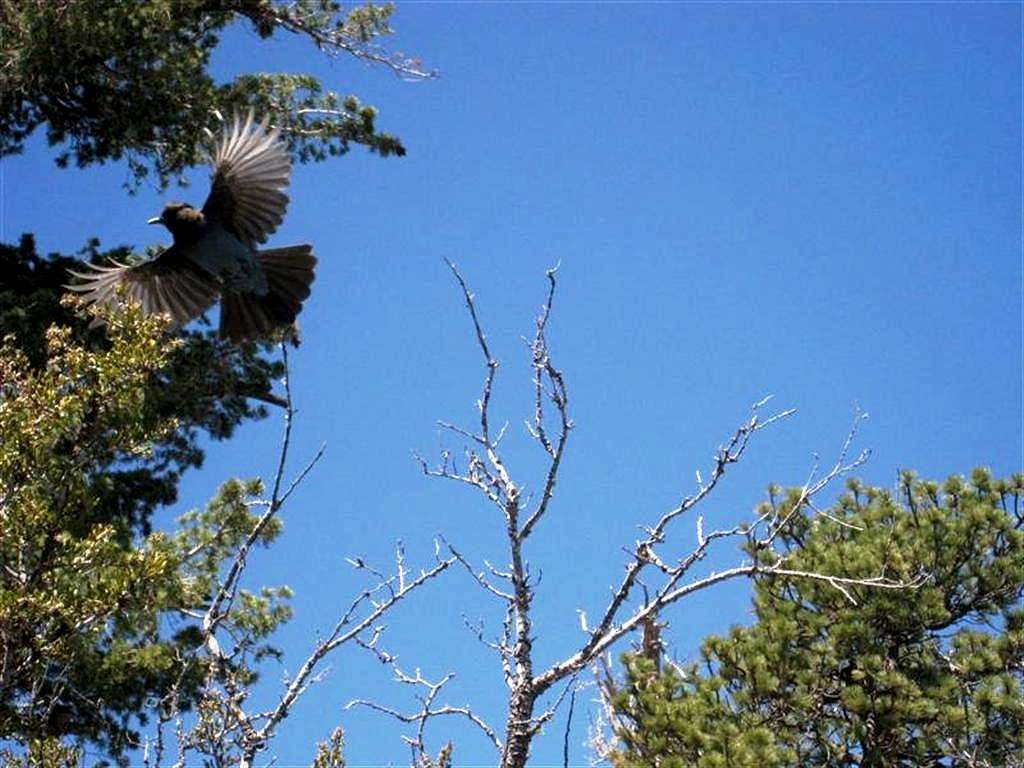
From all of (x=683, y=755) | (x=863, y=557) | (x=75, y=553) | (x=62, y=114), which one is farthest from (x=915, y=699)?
(x=62, y=114)

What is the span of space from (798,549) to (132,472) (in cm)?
531

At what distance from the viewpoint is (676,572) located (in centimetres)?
421

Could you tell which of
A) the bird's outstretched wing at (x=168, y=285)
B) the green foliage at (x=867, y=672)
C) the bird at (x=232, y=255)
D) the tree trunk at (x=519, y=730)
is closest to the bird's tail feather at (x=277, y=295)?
the bird at (x=232, y=255)

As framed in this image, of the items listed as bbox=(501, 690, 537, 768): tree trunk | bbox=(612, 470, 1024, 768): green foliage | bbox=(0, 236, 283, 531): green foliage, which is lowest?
bbox=(501, 690, 537, 768): tree trunk

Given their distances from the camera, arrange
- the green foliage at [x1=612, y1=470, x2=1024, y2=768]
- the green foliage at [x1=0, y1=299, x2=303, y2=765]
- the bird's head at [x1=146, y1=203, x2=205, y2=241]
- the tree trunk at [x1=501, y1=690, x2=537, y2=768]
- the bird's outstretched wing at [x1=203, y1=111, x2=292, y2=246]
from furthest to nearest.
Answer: the bird's outstretched wing at [x1=203, y1=111, x2=292, y2=246] → the bird's head at [x1=146, y1=203, x2=205, y2=241] → the green foliage at [x1=612, y1=470, x2=1024, y2=768] → the green foliage at [x1=0, y1=299, x2=303, y2=765] → the tree trunk at [x1=501, y1=690, x2=537, y2=768]

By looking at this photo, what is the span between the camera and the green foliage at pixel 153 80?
10297mm

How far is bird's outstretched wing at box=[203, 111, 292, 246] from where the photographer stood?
945 cm

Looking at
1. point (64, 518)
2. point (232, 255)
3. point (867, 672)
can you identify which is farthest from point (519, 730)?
point (232, 255)

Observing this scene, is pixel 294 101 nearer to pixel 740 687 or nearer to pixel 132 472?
pixel 132 472

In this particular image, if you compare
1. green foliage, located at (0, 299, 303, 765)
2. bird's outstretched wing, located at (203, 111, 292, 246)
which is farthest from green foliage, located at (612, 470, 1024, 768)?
bird's outstretched wing, located at (203, 111, 292, 246)

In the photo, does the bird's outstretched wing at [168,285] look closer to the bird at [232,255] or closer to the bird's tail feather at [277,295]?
the bird at [232,255]

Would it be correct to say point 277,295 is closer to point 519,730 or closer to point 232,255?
point 232,255

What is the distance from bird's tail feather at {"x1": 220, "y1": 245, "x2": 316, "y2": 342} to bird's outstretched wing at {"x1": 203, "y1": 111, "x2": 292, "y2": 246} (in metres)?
0.22

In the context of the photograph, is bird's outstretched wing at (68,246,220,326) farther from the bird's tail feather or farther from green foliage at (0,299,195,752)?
green foliage at (0,299,195,752)
